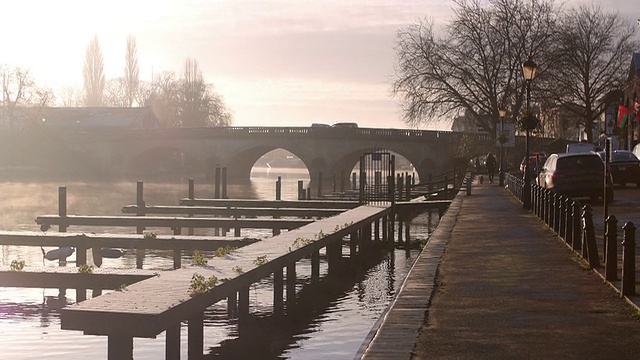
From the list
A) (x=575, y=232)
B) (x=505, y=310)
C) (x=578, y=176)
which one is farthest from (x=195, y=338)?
(x=578, y=176)

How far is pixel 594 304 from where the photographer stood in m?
10.8

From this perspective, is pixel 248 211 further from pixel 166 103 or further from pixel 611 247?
pixel 166 103

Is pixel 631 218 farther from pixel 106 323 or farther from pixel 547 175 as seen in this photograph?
pixel 106 323

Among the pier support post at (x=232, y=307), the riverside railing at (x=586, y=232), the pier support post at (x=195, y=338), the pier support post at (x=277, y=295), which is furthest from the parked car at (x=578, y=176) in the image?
the pier support post at (x=195, y=338)

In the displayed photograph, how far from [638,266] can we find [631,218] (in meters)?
10.7

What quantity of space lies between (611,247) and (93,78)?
131 meters

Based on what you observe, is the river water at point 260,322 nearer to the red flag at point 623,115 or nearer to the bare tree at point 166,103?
the red flag at point 623,115

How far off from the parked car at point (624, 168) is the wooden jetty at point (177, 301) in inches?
1061

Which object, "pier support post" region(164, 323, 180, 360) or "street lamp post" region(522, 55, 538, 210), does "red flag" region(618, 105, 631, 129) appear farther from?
"pier support post" region(164, 323, 180, 360)

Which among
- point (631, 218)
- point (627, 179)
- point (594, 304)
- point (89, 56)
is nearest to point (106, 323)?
point (594, 304)

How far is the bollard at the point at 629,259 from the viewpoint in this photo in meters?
10.8

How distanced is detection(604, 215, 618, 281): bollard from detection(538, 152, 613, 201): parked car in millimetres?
18044

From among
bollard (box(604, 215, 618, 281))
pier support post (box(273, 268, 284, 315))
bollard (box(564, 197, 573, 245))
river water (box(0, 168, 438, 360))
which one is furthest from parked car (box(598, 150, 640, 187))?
bollard (box(604, 215, 618, 281))

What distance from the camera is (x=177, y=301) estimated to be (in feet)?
32.1
